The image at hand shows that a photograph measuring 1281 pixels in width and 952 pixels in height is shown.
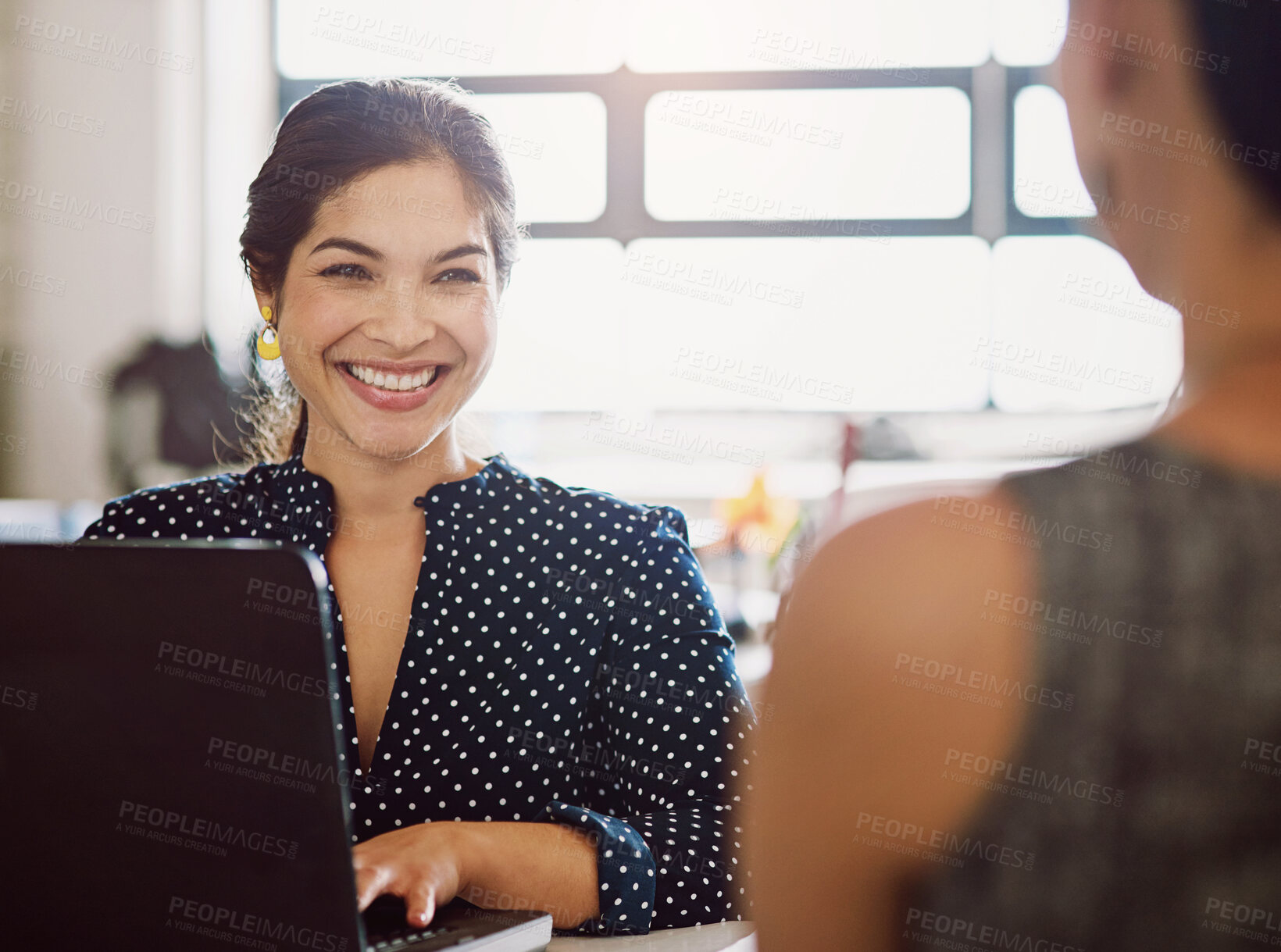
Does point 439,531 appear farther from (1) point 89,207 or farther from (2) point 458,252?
(1) point 89,207

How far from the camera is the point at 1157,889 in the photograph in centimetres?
40

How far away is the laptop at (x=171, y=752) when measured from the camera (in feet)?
1.66

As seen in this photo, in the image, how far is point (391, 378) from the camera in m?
1.30

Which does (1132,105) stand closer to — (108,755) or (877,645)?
(877,645)

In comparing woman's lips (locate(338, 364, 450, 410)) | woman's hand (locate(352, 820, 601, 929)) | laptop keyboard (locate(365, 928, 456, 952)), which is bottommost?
woman's hand (locate(352, 820, 601, 929))

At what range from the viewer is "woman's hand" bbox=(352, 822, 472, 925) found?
74 cm

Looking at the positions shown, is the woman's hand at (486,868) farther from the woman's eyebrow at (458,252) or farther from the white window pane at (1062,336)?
the white window pane at (1062,336)

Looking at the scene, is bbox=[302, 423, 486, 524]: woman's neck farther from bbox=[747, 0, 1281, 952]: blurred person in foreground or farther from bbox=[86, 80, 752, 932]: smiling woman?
bbox=[747, 0, 1281, 952]: blurred person in foreground

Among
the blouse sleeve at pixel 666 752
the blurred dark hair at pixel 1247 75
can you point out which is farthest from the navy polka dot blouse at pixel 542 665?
the blurred dark hair at pixel 1247 75

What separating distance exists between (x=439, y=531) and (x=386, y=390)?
0.64ft

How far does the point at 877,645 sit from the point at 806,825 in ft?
0.24

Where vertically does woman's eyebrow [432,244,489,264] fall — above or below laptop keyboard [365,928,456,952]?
above

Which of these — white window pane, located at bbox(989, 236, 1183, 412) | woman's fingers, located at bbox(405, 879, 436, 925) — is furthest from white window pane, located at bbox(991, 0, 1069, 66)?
woman's fingers, located at bbox(405, 879, 436, 925)

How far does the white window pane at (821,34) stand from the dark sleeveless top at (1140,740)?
4134 mm
